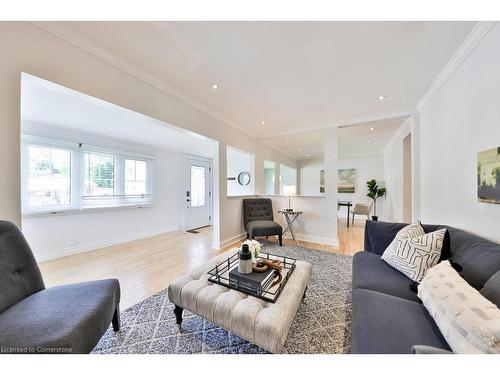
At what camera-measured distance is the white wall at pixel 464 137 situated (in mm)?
1372

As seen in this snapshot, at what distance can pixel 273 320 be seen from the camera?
1011mm

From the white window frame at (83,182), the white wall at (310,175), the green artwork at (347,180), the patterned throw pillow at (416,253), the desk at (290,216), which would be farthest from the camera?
the white wall at (310,175)

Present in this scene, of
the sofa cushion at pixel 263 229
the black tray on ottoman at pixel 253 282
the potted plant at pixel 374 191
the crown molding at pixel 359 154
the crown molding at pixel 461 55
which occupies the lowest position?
the sofa cushion at pixel 263 229

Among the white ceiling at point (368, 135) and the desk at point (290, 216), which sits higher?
the white ceiling at point (368, 135)

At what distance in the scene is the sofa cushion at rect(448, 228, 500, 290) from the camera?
107cm

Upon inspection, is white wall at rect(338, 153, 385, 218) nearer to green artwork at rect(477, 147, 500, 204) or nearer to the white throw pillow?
green artwork at rect(477, 147, 500, 204)

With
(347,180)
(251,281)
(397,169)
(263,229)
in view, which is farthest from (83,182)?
(347,180)

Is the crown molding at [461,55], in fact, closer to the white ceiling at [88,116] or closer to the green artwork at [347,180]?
the white ceiling at [88,116]

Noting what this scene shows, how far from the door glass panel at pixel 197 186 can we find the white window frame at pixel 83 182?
1098 mm

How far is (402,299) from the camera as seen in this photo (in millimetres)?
1160

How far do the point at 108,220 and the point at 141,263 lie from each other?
1.61 m

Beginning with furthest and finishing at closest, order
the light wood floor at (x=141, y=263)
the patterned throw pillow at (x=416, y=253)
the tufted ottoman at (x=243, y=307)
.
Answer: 1. the light wood floor at (x=141, y=263)
2. the patterned throw pillow at (x=416, y=253)
3. the tufted ottoman at (x=243, y=307)

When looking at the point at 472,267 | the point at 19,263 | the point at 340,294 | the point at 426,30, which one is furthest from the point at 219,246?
the point at 426,30

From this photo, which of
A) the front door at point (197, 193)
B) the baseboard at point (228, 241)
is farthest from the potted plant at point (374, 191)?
the front door at point (197, 193)
